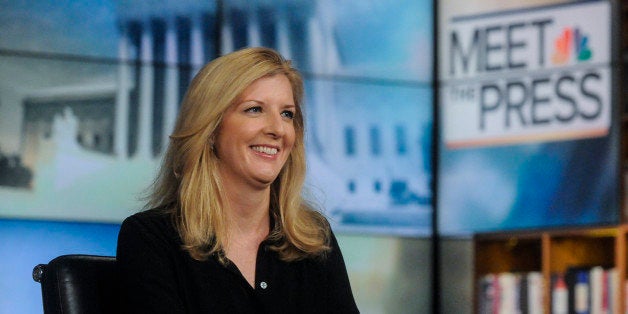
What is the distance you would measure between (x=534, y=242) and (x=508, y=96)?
76cm

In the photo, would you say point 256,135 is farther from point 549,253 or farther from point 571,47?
point 571,47

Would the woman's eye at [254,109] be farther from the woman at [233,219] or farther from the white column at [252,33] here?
the white column at [252,33]

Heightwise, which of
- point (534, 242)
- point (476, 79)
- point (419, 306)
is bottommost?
point (419, 306)

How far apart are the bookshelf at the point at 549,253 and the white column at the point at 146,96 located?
1.61 m

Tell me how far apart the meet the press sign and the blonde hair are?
3.17m

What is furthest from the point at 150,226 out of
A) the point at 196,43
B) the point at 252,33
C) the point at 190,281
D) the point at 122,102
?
the point at 252,33

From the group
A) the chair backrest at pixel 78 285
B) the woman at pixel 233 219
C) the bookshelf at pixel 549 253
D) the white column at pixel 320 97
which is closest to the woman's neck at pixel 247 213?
the woman at pixel 233 219

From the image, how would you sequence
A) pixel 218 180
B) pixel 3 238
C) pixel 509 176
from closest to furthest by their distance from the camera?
pixel 218 180 < pixel 3 238 < pixel 509 176

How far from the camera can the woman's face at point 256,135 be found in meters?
2.14

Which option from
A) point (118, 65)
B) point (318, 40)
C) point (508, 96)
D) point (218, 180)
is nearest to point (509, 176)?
point (508, 96)

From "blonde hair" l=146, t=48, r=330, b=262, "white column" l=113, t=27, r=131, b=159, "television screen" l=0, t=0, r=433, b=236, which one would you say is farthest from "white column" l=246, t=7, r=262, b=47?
"blonde hair" l=146, t=48, r=330, b=262

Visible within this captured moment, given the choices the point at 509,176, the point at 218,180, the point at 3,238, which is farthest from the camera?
the point at 509,176

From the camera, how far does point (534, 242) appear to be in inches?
202

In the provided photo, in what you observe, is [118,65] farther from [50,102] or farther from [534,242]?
[534,242]
